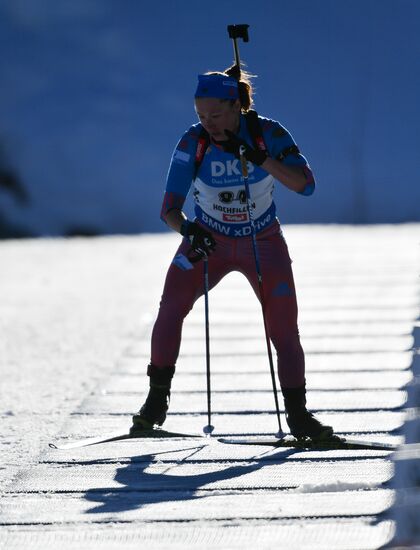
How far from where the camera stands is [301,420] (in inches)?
206

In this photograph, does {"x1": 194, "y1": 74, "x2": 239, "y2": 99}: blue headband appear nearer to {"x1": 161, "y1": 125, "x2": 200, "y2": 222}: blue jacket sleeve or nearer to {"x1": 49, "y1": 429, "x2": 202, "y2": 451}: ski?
{"x1": 161, "y1": 125, "x2": 200, "y2": 222}: blue jacket sleeve

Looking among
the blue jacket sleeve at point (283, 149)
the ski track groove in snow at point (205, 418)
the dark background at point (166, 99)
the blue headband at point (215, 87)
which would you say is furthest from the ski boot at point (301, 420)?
the dark background at point (166, 99)

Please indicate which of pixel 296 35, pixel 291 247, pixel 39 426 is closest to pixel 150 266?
pixel 291 247

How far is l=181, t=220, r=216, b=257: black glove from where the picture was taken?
508cm

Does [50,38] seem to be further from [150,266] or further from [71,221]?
[150,266]

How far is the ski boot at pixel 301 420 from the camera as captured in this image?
518cm

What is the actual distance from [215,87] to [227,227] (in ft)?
1.98

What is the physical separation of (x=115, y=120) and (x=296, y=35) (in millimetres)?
3401

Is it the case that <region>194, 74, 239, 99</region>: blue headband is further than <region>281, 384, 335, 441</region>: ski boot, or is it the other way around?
<region>281, 384, 335, 441</region>: ski boot

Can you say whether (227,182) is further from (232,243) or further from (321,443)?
(321,443)

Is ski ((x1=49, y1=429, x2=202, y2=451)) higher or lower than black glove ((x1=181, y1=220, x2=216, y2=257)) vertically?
lower

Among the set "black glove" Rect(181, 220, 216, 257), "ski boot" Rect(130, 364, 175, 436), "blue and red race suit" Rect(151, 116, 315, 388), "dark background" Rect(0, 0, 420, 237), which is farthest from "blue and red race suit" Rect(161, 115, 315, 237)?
"dark background" Rect(0, 0, 420, 237)

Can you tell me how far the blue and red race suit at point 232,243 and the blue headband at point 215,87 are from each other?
0.61ft

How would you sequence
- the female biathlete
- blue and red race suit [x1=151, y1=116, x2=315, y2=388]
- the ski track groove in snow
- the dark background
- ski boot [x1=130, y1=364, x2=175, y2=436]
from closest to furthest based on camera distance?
the ski track groove in snow
the female biathlete
blue and red race suit [x1=151, y1=116, x2=315, y2=388]
ski boot [x1=130, y1=364, x2=175, y2=436]
the dark background
